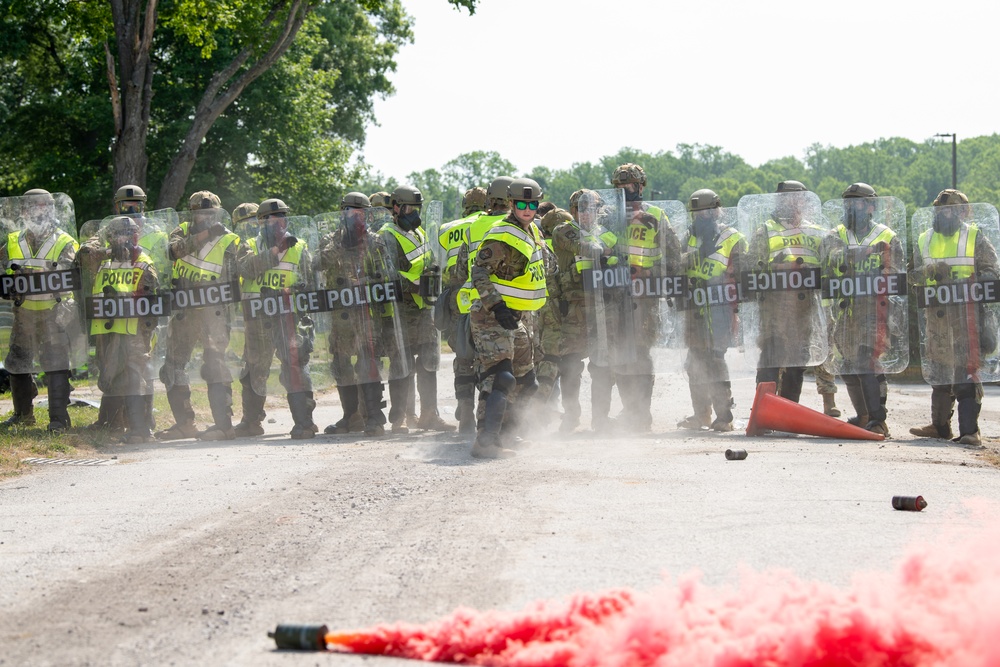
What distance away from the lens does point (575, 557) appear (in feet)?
18.6

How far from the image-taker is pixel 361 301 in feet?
38.9

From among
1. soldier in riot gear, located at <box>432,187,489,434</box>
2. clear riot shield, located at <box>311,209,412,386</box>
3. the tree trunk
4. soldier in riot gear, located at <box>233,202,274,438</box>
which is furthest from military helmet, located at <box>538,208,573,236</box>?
the tree trunk

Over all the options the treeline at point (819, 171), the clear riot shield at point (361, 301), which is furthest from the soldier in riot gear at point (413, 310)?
the treeline at point (819, 171)

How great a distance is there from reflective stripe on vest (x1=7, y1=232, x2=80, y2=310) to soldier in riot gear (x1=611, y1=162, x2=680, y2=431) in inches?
220

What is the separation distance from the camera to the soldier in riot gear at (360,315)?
11867 millimetres

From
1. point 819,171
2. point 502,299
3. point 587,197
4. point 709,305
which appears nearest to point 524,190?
point 502,299

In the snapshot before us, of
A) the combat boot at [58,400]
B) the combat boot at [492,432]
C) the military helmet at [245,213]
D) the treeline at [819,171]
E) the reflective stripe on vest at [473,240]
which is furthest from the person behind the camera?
the treeline at [819,171]

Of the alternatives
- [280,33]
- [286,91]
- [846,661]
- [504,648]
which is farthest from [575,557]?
[286,91]

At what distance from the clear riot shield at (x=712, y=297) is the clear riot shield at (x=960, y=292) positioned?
1.78 m

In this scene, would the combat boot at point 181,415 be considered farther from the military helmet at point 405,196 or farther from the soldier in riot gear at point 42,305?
the military helmet at point 405,196

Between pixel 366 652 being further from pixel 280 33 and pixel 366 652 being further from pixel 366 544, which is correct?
pixel 280 33

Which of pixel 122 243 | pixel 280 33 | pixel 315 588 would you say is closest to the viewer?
pixel 315 588

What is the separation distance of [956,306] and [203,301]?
24.0 ft

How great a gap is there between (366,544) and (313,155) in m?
27.4
